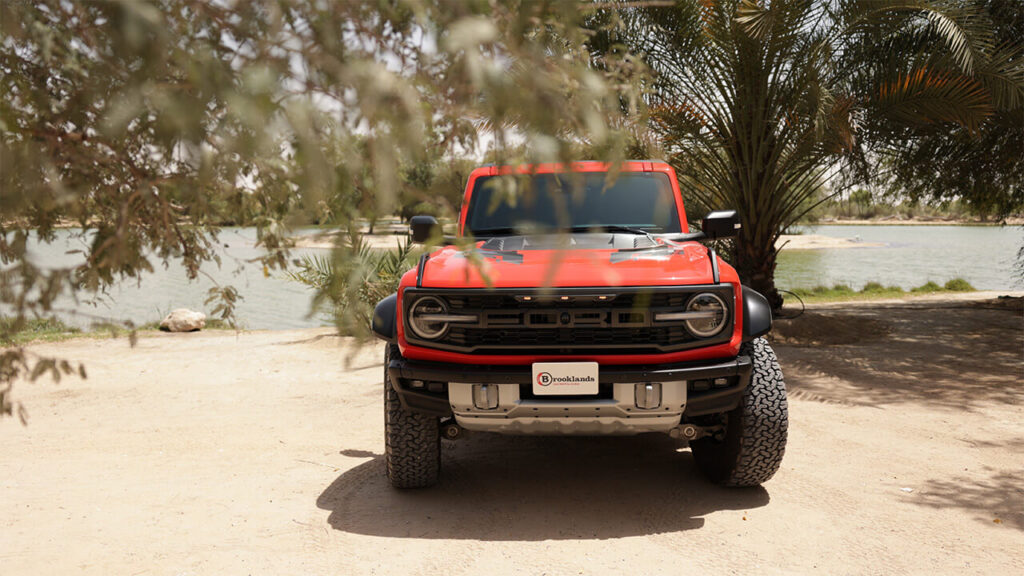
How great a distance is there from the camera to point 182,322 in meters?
12.5

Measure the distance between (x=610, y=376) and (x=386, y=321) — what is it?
124cm

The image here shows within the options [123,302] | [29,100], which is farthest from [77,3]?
[123,302]

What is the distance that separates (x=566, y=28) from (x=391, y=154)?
1.62ft

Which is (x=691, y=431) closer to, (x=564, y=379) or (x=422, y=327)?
(x=564, y=379)

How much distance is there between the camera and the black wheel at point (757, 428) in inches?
158

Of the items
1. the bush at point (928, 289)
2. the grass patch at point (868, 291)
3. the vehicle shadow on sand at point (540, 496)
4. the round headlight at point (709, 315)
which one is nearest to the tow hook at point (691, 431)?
the vehicle shadow on sand at point (540, 496)

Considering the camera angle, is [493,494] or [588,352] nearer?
[588,352]

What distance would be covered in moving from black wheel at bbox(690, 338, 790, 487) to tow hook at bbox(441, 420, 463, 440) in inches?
56.2

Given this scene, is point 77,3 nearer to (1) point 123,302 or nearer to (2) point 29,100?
(2) point 29,100

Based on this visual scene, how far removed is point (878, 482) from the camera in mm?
4500

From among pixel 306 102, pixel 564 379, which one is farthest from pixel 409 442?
pixel 306 102

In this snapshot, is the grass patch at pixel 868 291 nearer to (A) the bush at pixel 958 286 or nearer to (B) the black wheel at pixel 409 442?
(A) the bush at pixel 958 286

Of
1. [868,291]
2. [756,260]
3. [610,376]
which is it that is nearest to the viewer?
[610,376]

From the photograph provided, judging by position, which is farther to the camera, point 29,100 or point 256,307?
point 256,307
